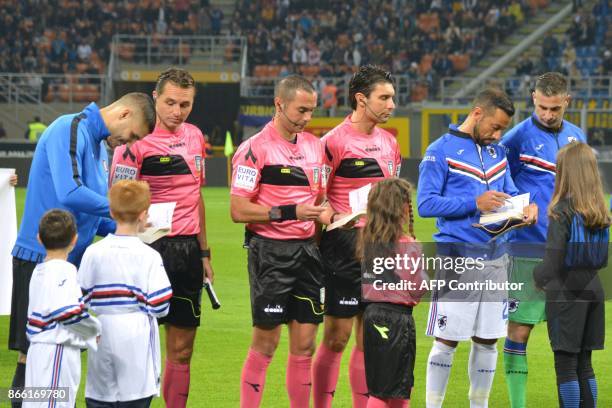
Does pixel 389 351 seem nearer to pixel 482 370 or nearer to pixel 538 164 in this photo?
pixel 482 370

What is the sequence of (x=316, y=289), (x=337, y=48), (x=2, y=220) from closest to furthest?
(x=316, y=289)
(x=2, y=220)
(x=337, y=48)

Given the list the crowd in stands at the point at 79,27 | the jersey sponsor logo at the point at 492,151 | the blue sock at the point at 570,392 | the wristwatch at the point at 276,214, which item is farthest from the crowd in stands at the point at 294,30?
the blue sock at the point at 570,392

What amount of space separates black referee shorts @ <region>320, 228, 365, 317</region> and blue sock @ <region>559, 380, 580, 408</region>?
4.28ft

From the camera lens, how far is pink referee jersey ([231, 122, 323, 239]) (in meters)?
6.35

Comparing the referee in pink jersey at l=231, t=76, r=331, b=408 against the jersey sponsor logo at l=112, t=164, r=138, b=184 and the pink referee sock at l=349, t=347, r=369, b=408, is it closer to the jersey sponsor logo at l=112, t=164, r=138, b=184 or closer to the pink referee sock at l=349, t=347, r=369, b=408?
the pink referee sock at l=349, t=347, r=369, b=408

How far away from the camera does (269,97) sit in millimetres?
32375

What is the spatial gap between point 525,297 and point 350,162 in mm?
1512

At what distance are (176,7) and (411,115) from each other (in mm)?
11502

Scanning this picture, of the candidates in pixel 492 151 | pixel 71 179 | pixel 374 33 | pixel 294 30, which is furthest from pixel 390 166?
pixel 294 30

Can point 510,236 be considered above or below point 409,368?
above

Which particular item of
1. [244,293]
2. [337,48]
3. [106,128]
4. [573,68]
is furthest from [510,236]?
[337,48]

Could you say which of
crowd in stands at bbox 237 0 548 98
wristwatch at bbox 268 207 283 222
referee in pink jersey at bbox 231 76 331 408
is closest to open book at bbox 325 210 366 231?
referee in pink jersey at bbox 231 76 331 408

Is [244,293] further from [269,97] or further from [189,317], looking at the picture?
[269,97]

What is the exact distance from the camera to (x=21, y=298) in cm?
621
